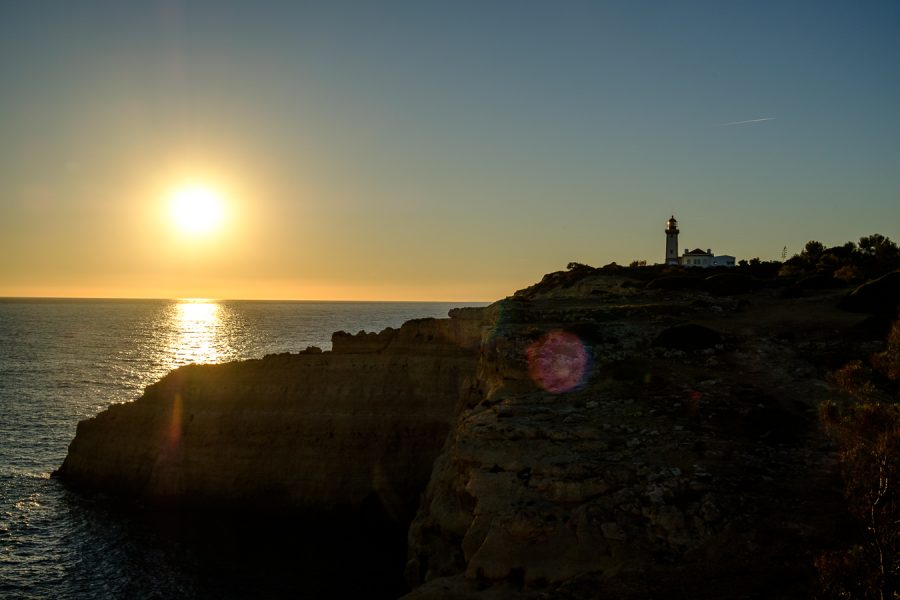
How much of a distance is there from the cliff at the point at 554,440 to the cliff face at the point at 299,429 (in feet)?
0.39

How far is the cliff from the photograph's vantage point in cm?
1599

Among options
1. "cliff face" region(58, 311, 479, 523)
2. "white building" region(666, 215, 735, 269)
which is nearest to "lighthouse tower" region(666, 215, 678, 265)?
"white building" region(666, 215, 735, 269)

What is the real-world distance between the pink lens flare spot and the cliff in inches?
4.5

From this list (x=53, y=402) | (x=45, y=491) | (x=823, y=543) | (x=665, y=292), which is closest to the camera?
(x=823, y=543)

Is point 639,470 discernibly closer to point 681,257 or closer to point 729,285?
point 729,285

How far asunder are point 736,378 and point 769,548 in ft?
38.5

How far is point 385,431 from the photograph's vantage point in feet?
133

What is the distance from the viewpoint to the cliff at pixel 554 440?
16.0m

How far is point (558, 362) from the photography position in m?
28.3

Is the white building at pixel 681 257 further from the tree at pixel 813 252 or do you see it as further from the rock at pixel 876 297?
the rock at pixel 876 297

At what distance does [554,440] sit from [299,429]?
959 inches

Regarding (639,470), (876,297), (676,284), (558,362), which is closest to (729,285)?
(676,284)

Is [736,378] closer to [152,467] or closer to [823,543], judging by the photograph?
[823,543]

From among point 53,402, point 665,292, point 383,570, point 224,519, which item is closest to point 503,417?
point 383,570
